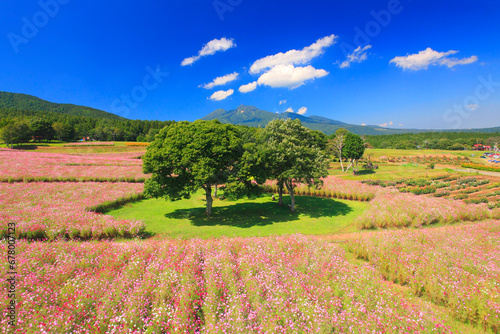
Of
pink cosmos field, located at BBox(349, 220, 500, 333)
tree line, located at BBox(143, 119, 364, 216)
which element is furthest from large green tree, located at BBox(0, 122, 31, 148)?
pink cosmos field, located at BBox(349, 220, 500, 333)

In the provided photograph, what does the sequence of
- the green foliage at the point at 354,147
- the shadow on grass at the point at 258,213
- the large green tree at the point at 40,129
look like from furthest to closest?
the large green tree at the point at 40,129 < the green foliage at the point at 354,147 < the shadow on grass at the point at 258,213

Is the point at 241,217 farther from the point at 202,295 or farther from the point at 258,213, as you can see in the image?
the point at 202,295

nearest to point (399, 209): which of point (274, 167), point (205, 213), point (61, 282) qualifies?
point (274, 167)

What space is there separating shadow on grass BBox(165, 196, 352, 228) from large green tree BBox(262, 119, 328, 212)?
80.2 inches

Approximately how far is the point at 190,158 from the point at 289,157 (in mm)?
9675

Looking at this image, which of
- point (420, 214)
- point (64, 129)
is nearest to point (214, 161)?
point (420, 214)

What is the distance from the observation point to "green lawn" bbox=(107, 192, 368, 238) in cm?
1638

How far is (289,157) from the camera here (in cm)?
2059

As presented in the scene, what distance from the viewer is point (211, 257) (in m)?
9.16

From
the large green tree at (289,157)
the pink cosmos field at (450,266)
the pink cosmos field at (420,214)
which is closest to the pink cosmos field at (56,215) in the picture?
the large green tree at (289,157)

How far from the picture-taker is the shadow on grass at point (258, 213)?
18562mm

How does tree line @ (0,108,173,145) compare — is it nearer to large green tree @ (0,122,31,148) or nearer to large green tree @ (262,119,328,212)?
large green tree @ (0,122,31,148)

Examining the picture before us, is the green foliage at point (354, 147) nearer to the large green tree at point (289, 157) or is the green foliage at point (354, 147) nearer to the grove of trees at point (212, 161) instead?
the large green tree at point (289, 157)

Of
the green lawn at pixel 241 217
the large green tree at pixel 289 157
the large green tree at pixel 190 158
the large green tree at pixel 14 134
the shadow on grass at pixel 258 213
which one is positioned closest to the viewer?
the green lawn at pixel 241 217
